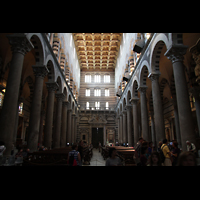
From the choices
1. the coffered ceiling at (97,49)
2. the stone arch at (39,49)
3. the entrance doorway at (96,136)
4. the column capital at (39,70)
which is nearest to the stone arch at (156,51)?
the column capital at (39,70)

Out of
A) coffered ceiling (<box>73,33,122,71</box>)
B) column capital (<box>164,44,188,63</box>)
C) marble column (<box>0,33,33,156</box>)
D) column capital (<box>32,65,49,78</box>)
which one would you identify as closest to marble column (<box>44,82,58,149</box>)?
column capital (<box>32,65,49,78</box>)

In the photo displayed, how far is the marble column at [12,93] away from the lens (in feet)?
27.0

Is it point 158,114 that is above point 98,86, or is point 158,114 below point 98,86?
below

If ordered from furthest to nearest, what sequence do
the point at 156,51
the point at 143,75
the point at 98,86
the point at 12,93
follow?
the point at 98,86 < the point at 143,75 < the point at 156,51 < the point at 12,93

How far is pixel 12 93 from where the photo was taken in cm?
873

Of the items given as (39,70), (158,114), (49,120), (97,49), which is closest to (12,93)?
(39,70)

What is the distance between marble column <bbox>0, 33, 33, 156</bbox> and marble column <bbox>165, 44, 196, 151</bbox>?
28.2ft

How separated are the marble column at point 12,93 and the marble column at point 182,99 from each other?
8610mm

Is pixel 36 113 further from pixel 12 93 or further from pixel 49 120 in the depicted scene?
pixel 12 93

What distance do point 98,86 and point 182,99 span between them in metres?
31.8

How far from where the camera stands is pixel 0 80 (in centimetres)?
1514

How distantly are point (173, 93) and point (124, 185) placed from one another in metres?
19.0

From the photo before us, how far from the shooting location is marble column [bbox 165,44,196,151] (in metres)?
8.70
